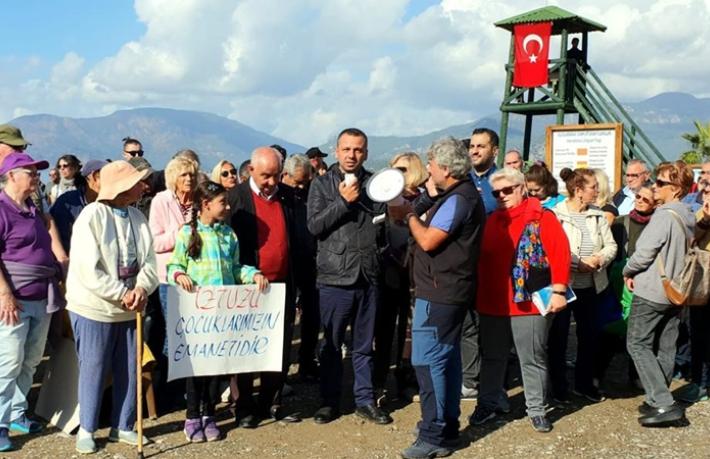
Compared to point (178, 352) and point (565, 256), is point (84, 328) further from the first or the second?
point (565, 256)

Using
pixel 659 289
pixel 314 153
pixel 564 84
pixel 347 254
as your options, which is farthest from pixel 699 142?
pixel 347 254

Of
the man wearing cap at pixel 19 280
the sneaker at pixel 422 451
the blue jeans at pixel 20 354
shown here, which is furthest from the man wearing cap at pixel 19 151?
the sneaker at pixel 422 451

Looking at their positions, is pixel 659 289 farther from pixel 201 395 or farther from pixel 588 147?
pixel 588 147

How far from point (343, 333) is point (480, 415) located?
53.0 inches

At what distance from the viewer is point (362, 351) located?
6.18 m

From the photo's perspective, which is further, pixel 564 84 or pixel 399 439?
pixel 564 84

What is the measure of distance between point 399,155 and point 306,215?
1.01 metres

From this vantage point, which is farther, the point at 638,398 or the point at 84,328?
the point at 638,398

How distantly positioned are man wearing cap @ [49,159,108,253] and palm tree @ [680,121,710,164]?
30195mm

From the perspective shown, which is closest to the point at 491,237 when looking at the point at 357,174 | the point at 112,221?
the point at 357,174

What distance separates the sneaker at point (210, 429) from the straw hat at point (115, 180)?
73.8 inches

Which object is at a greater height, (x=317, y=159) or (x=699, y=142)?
(x=699, y=142)

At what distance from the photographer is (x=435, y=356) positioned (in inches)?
212

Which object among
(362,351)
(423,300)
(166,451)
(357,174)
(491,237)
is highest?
(357,174)
